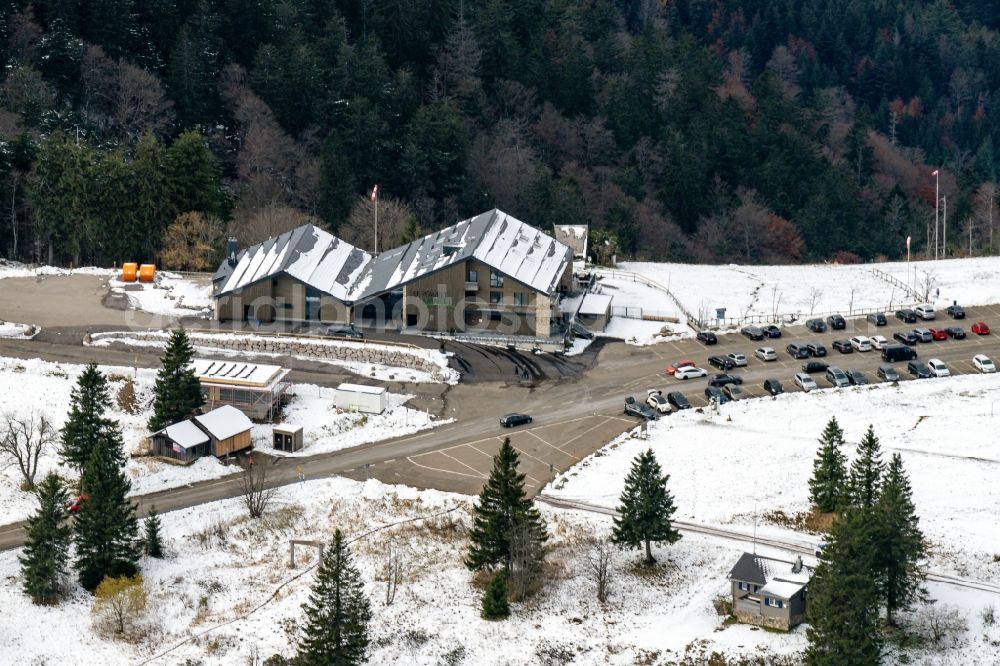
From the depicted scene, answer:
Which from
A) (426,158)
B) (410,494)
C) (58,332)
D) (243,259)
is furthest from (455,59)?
(410,494)

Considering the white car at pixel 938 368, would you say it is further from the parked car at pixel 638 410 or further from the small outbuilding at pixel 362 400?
the small outbuilding at pixel 362 400

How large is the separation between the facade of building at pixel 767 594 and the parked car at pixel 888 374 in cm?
3019

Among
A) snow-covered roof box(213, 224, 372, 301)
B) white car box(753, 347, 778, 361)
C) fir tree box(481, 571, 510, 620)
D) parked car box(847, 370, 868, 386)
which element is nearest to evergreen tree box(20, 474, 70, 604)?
fir tree box(481, 571, 510, 620)

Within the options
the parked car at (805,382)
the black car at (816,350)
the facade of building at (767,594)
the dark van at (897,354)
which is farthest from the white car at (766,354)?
the facade of building at (767,594)

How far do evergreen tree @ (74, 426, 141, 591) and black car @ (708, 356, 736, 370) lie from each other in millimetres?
40882

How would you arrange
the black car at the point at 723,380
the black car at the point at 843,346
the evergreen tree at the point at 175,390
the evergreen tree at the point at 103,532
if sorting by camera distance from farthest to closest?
the black car at the point at 843,346 < the black car at the point at 723,380 < the evergreen tree at the point at 175,390 < the evergreen tree at the point at 103,532

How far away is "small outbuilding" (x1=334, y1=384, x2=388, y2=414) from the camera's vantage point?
79312 millimetres

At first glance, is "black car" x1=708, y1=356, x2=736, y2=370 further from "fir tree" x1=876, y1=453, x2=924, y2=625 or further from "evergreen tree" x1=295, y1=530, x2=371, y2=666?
"evergreen tree" x1=295, y1=530, x2=371, y2=666

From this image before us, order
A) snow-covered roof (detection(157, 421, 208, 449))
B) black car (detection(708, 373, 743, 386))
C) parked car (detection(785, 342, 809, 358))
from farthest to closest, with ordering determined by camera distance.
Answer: parked car (detection(785, 342, 809, 358))
black car (detection(708, 373, 743, 386))
snow-covered roof (detection(157, 421, 208, 449))

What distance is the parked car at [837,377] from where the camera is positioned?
8544cm

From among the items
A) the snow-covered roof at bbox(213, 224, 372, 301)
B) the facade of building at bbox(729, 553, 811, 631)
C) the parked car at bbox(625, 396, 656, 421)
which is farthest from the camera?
the snow-covered roof at bbox(213, 224, 372, 301)

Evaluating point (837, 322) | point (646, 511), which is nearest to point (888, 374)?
point (837, 322)

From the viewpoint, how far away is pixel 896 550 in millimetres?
56469

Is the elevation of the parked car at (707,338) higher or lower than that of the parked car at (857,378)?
higher
